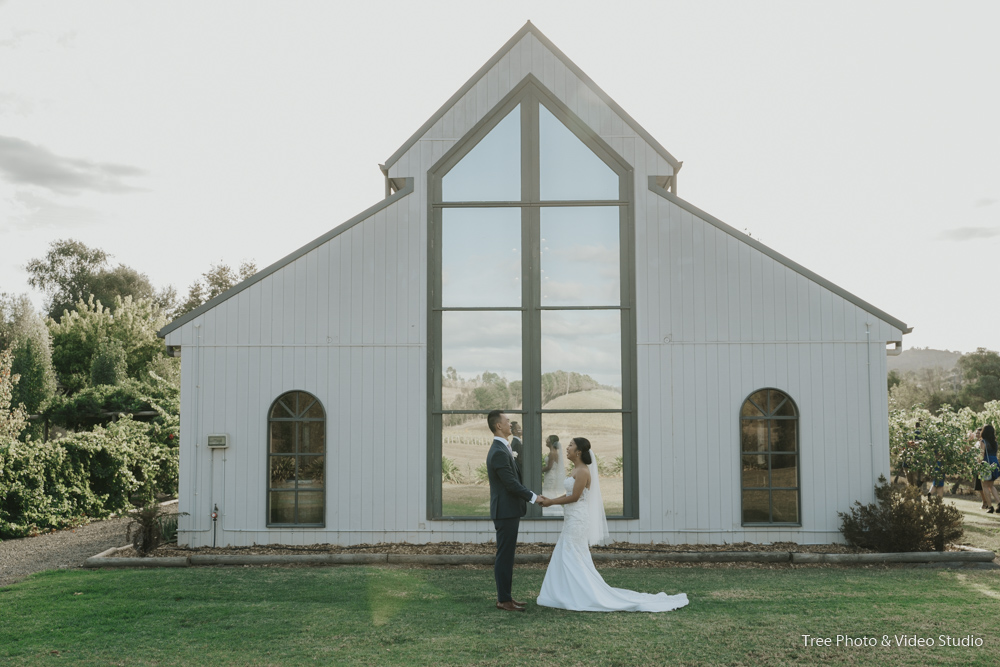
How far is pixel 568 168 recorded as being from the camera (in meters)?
13.0

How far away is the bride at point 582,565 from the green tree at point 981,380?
40058 mm

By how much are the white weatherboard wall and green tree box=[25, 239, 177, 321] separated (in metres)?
48.0

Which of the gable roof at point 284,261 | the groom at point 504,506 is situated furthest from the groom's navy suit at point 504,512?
the gable roof at point 284,261

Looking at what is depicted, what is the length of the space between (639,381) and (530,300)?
7.44 ft

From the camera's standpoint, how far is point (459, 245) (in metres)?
12.9

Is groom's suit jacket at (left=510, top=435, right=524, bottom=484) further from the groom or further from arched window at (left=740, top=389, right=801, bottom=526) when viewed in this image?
the groom

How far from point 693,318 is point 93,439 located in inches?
518

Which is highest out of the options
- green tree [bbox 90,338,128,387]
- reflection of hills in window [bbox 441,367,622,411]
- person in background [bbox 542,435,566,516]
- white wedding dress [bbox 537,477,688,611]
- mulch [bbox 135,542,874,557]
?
green tree [bbox 90,338,128,387]

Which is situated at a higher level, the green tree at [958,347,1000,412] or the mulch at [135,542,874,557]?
the green tree at [958,347,1000,412]

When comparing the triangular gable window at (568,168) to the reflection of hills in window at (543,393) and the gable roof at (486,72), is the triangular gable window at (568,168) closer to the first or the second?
the gable roof at (486,72)

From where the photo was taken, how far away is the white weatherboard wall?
40.0 ft

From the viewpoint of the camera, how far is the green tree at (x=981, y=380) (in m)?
41.3

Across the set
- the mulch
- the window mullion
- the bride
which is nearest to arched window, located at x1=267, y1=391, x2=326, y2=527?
the mulch

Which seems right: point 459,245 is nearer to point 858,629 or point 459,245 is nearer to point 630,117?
point 630,117
